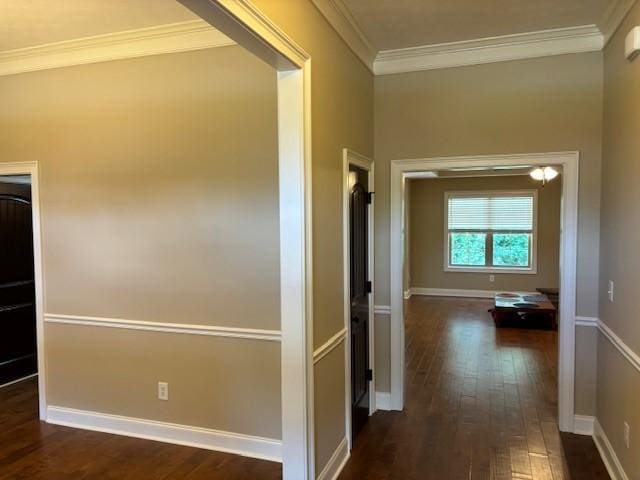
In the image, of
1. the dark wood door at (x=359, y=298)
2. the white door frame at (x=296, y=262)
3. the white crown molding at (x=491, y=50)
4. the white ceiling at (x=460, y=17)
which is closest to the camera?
the white door frame at (x=296, y=262)

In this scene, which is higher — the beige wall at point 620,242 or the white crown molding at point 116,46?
the white crown molding at point 116,46

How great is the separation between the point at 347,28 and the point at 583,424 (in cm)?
327

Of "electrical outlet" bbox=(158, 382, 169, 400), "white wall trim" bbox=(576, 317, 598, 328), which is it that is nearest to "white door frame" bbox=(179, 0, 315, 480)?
"electrical outlet" bbox=(158, 382, 169, 400)

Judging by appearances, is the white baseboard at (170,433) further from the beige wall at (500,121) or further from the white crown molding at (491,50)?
the white crown molding at (491,50)

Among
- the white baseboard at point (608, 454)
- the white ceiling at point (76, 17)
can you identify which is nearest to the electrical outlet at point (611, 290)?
the white baseboard at point (608, 454)

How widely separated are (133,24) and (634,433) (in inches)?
152

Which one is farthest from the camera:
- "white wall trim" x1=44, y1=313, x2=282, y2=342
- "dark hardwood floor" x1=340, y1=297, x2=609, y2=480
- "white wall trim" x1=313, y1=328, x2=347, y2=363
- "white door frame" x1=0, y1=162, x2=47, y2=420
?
"white door frame" x1=0, y1=162, x2=47, y2=420

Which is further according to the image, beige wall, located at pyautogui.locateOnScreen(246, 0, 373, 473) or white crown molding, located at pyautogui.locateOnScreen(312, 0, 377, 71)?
white crown molding, located at pyautogui.locateOnScreen(312, 0, 377, 71)

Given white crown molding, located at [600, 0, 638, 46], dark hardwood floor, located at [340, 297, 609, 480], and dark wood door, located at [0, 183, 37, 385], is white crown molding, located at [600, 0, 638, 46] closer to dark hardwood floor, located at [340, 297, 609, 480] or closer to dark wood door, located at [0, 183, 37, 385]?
dark hardwood floor, located at [340, 297, 609, 480]

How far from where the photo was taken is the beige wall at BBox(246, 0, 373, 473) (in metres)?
2.50

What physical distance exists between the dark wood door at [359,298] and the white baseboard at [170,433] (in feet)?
2.16

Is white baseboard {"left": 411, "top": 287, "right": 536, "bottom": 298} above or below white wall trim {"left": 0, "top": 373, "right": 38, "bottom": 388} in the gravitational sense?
above

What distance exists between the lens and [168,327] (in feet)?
10.7

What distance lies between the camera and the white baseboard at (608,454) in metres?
2.67
